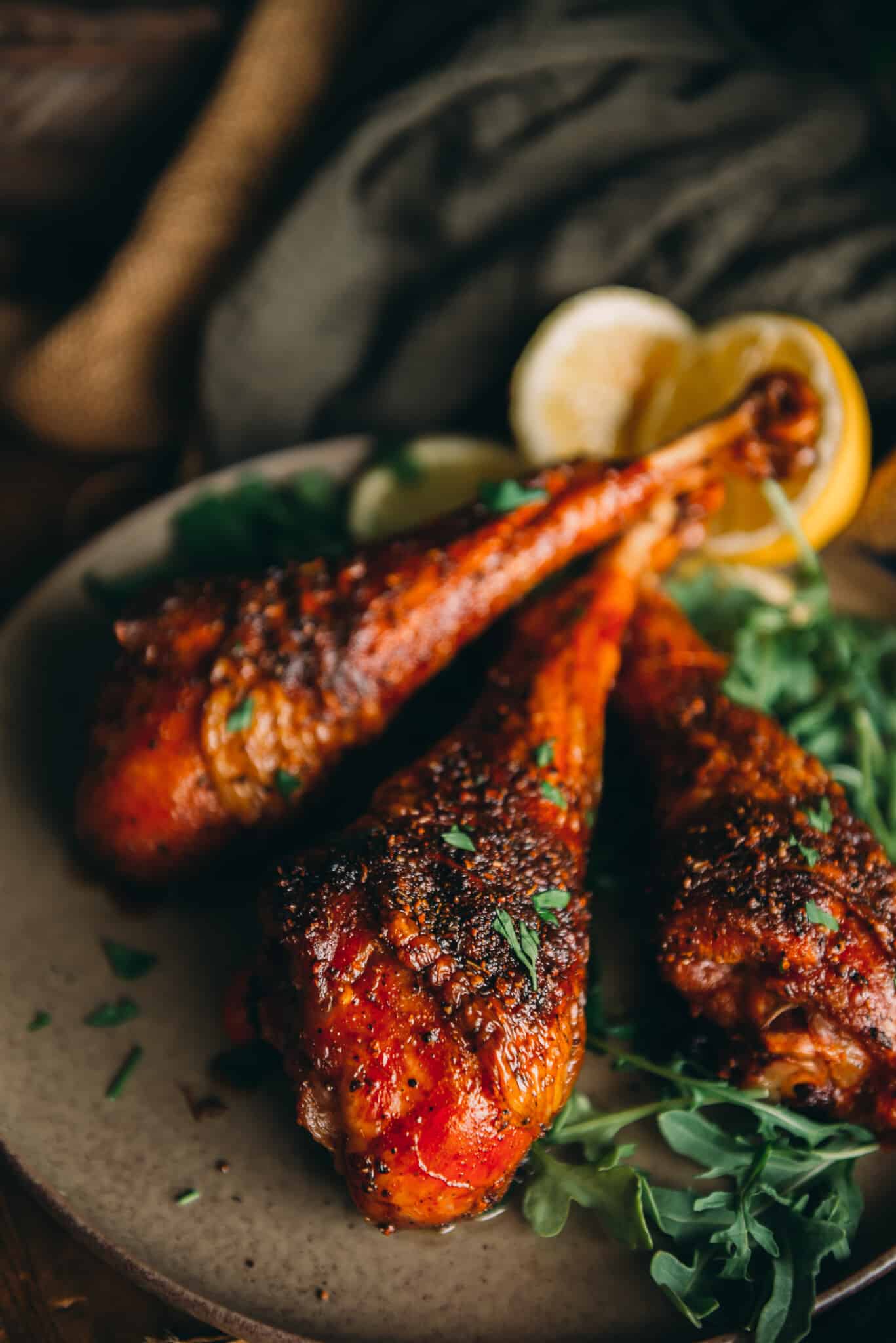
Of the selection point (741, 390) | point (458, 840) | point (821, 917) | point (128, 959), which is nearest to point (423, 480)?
point (741, 390)

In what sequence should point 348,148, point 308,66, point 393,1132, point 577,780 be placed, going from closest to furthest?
point 393,1132 → point 577,780 → point 348,148 → point 308,66

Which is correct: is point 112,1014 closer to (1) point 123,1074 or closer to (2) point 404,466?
(1) point 123,1074

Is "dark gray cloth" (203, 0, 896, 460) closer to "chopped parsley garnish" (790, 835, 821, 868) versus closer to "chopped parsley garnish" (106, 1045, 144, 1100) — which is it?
"chopped parsley garnish" (790, 835, 821, 868)

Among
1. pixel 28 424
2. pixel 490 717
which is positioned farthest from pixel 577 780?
pixel 28 424

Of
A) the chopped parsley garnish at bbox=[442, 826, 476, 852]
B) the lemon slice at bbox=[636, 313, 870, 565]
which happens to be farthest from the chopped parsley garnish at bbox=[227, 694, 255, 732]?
the lemon slice at bbox=[636, 313, 870, 565]

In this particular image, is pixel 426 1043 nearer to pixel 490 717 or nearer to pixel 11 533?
pixel 490 717

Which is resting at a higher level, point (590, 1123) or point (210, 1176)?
point (210, 1176)
